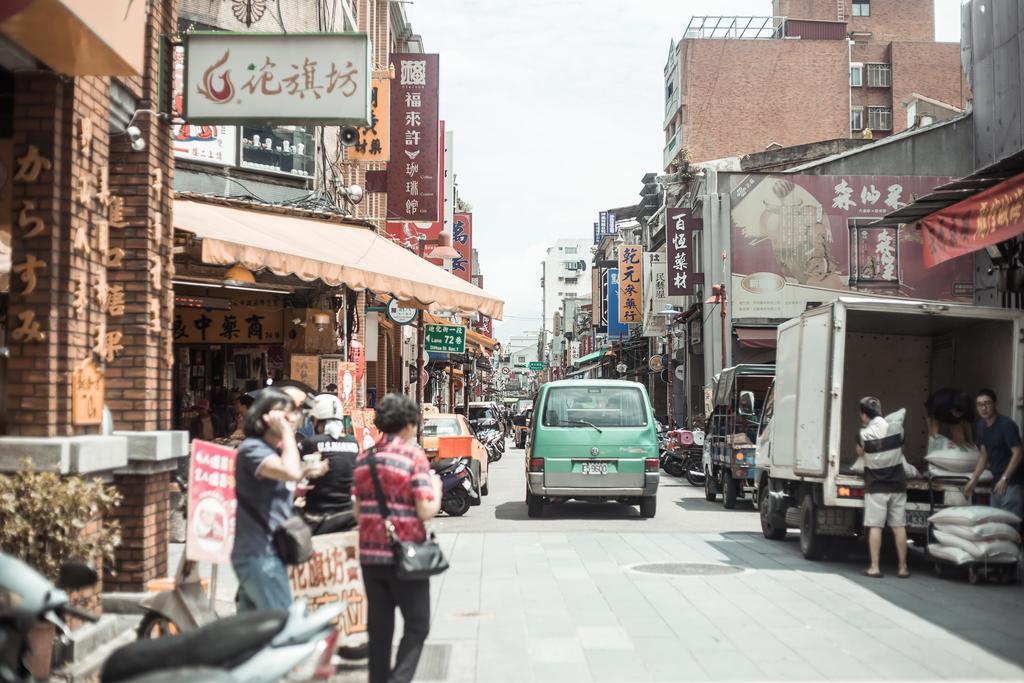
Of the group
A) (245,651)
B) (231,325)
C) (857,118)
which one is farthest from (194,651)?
(857,118)

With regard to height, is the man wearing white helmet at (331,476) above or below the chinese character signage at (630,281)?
below

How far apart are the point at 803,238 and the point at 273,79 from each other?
29288 millimetres

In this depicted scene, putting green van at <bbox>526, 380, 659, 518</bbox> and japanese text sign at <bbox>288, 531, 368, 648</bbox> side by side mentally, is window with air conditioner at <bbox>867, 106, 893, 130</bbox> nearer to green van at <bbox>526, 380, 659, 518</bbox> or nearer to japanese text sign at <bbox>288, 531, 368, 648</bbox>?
green van at <bbox>526, 380, 659, 518</bbox>

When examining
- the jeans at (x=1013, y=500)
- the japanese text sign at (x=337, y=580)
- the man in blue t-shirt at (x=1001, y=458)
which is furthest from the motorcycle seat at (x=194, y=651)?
the jeans at (x=1013, y=500)

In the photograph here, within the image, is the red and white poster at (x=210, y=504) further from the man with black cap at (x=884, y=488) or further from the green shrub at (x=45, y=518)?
the man with black cap at (x=884, y=488)

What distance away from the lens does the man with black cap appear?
1141cm

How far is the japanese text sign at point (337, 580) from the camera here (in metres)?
7.29

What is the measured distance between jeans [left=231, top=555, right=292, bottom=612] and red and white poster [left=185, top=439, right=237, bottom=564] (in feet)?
2.41

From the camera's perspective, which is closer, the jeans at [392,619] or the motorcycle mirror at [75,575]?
the motorcycle mirror at [75,575]

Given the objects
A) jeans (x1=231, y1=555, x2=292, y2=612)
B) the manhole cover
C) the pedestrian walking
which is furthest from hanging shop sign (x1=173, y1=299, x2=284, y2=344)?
jeans (x1=231, y1=555, x2=292, y2=612)

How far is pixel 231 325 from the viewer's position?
18016 mm

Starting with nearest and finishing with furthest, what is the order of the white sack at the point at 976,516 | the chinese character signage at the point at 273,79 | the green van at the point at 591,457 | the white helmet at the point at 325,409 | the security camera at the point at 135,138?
the white helmet at the point at 325,409
the security camera at the point at 135,138
the chinese character signage at the point at 273,79
the white sack at the point at 976,516
the green van at the point at 591,457

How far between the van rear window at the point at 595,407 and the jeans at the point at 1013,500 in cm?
643

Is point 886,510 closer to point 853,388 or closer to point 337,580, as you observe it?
point 853,388
